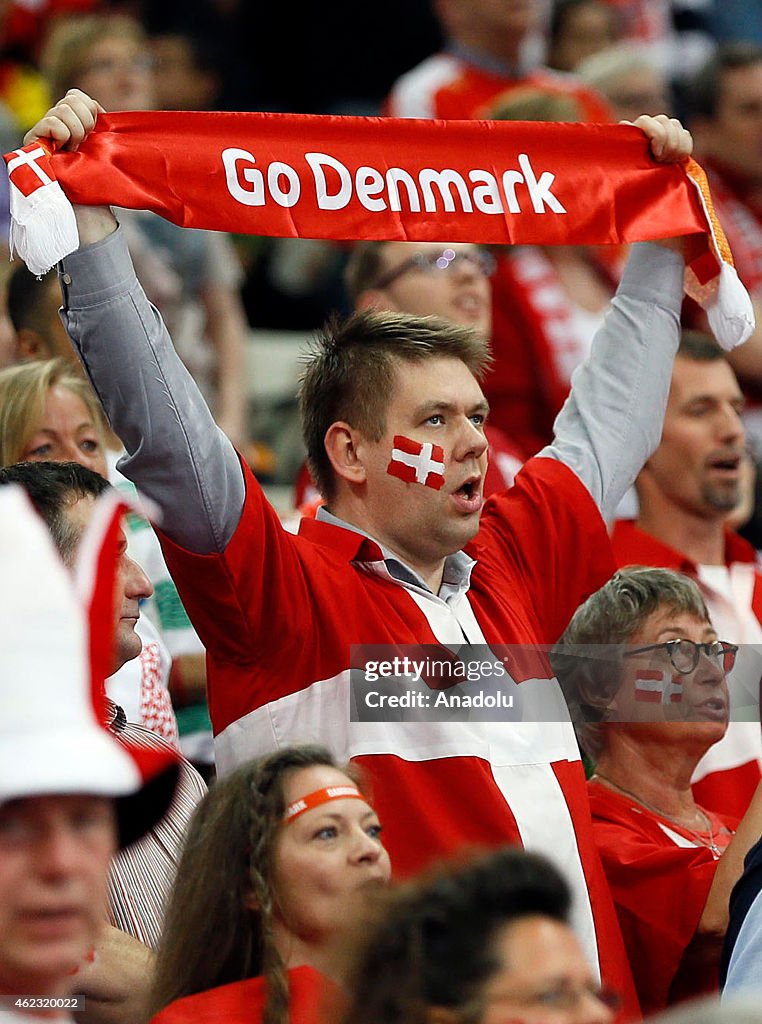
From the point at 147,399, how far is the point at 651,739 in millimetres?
1397

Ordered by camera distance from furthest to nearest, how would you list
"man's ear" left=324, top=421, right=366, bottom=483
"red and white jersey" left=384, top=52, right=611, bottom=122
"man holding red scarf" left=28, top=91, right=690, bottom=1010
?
"red and white jersey" left=384, top=52, right=611, bottom=122, "man's ear" left=324, top=421, right=366, bottom=483, "man holding red scarf" left=28, top=91, right=690, bottom=1010

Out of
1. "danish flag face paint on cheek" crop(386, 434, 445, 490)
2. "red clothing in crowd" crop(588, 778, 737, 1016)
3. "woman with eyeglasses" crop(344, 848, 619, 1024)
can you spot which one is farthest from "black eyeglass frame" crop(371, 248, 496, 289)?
"woman with eyeglasses" crop(344, 848, 619, 1024)

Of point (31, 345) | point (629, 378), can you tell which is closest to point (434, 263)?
point (31, 345)

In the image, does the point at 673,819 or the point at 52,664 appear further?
the point at 673,819

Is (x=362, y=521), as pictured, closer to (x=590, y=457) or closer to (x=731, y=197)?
(x=590, y=457)

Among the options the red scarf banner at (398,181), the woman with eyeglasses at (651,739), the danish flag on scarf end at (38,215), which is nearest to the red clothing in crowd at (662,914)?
the woman with eyeglasses at (651,739)

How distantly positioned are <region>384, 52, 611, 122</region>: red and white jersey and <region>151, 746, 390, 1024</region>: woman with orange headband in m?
4.56

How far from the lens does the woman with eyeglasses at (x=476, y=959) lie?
2.12 meters

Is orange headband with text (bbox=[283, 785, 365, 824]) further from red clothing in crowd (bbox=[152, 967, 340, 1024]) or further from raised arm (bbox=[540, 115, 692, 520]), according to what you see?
raised arm (bbox=[540, 115, 692, 520])

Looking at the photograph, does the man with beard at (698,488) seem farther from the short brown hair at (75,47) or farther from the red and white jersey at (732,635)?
the short brown hair at (75,47)

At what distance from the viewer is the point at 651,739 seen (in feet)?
12.3

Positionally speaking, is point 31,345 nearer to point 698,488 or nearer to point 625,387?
point 625,387

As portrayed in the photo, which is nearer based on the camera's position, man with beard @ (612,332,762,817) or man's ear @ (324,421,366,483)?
man's ear @ (324,421,366,483)

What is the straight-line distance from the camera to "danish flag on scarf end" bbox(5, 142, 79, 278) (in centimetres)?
297
